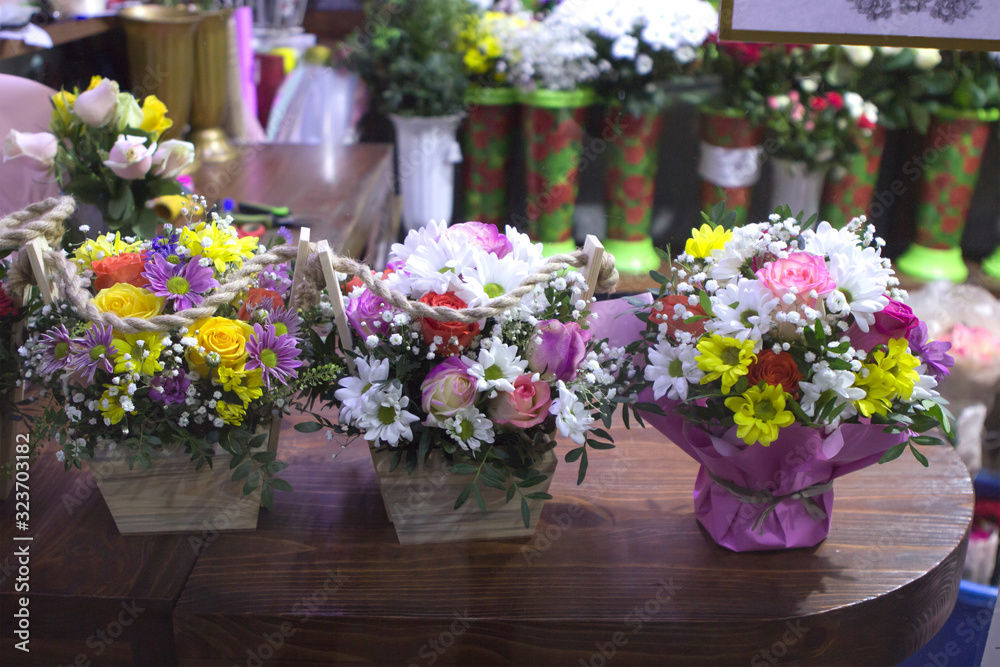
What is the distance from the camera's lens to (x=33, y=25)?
1526 millimetres

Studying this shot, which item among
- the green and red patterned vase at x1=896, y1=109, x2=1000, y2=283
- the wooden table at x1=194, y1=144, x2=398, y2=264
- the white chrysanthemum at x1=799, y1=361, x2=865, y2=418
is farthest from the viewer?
the green and red patterned vase at x1=896, y1=109, x2=1000, y2=283

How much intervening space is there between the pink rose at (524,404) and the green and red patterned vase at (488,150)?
152 centimetres

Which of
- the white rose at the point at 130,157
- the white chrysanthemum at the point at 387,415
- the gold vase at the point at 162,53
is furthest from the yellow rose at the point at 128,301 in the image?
the gold vase at the point at 162,53

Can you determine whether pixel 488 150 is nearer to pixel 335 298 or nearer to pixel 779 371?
pixel 335 298

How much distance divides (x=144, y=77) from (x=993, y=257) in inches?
88.2

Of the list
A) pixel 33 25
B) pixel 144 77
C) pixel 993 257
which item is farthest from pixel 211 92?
pixel 993 257

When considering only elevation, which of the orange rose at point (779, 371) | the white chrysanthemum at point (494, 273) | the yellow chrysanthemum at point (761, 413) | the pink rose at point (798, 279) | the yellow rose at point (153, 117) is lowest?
the yellow chrysanthemum at point (761, 413)

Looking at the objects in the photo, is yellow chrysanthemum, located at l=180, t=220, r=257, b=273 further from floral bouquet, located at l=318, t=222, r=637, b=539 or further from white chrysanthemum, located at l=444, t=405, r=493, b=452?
white chrysanthemum, located at l=444, t=405, r=493, b=452

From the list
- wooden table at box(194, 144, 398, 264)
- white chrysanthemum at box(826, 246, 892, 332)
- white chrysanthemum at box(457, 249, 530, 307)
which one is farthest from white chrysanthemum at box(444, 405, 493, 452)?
wooden table at box(194, 144, 398, 264)

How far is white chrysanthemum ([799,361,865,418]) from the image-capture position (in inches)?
25.9

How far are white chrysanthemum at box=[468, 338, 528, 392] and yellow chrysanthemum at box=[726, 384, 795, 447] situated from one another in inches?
7.4

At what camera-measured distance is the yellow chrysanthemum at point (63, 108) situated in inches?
44.7

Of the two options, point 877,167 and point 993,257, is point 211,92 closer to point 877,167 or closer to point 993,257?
point 877,167

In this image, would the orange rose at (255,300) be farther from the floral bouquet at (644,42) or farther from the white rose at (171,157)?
the floral bouquet at (644,42)
